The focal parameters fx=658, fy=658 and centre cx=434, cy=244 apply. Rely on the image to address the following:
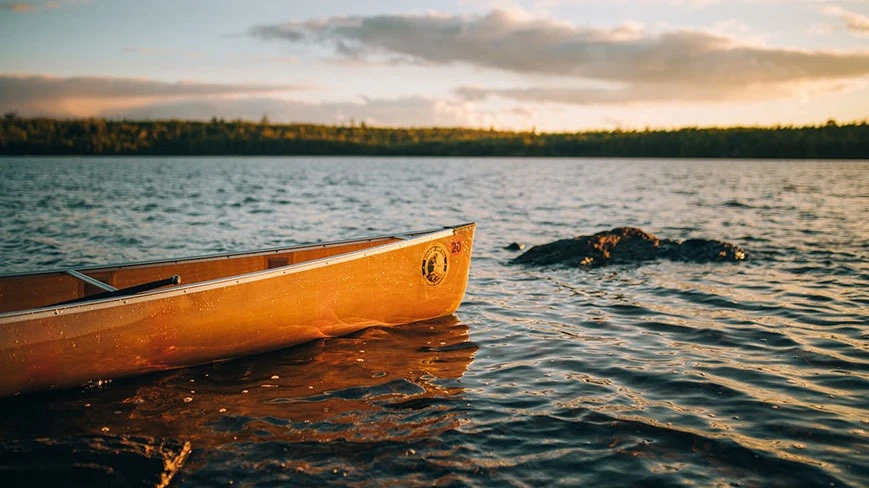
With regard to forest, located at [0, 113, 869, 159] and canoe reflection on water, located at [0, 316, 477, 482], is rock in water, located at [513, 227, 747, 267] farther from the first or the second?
forest, located at [0, 113, 869, 159]

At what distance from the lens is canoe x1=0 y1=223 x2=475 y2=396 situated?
249 inches

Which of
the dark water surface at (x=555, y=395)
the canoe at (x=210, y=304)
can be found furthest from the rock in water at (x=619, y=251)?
the canoe at (x=210, y=304)

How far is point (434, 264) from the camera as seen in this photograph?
9562 mm

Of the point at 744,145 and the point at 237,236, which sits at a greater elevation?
the point at 744,145

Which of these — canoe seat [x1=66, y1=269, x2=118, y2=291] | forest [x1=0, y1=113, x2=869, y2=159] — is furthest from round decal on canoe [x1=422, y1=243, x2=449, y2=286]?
forest [x1=0, y1=113, x2=869, y2=159]

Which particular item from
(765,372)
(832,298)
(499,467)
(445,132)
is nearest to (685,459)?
(499,467)

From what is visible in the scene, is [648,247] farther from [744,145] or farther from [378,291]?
[744,145]

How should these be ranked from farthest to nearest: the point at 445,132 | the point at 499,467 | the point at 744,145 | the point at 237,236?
the point at 445,132, the point at 744,145, the point at 237,236, the point at 499,467

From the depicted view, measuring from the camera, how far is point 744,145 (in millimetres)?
100500

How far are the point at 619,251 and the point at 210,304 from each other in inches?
396

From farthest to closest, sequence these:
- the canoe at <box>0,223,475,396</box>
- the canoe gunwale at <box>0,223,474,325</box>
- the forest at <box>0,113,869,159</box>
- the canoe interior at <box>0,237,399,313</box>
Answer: the forest at <box>0,113,869,159</box>
the canoe interior at <box>0,237,399,313</box>
the canoe at <box>0,223,475,396</box>
the canoe gunwale at <box>0,223,474,325</box>

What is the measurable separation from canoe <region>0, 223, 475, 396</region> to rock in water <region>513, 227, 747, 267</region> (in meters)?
4.86

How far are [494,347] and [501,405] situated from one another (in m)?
2.10

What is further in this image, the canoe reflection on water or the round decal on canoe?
the round decal on canoe
